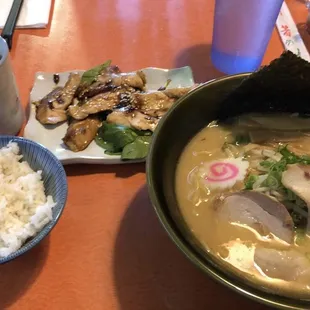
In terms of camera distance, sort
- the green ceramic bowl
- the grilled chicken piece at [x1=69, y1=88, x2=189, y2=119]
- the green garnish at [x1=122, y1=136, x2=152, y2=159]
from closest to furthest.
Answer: the green ceramic bowl
the green garnish at [x1=122, y1=136, x2=152, y2=159]
the grilled chicken piece at [x1=69, y1=88, x2=189, y2=119]

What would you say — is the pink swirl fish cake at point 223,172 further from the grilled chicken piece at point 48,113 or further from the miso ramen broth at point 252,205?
the grilled chicken piece at point 48,113

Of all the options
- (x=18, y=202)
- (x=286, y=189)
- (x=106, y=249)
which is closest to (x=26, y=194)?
(x=18, y=202)

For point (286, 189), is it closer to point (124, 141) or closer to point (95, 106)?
point (124, 141)

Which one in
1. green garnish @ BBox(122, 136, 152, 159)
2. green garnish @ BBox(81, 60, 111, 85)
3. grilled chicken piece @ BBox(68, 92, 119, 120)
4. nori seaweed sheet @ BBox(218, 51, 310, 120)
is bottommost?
green garnish @ BBox(122, 136, 152, 159)

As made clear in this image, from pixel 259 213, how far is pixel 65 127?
0.63 m

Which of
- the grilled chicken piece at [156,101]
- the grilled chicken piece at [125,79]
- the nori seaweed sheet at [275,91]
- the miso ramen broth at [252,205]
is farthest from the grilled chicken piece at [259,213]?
the grilled chicken piece at [125,79]

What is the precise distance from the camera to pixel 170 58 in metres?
1.55

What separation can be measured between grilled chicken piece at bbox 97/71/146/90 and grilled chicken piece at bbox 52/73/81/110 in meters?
0.07

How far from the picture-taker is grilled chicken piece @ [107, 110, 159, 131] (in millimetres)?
1207

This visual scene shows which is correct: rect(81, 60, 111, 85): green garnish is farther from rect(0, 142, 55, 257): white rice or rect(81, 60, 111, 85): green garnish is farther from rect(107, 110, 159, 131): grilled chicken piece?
rect(0, 142, 55, 257): white rice

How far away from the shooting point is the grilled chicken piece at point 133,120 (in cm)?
121

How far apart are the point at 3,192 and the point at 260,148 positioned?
0.63 meters

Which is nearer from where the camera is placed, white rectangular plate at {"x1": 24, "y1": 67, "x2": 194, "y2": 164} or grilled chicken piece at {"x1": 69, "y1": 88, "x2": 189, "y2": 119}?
white rectangular plate at {"x1": 24, "y1": 67, "x2": 194, "y2": 164}

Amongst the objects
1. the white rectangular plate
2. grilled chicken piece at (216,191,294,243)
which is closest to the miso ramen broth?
grilled chicken piece at (216,191,294,243)
